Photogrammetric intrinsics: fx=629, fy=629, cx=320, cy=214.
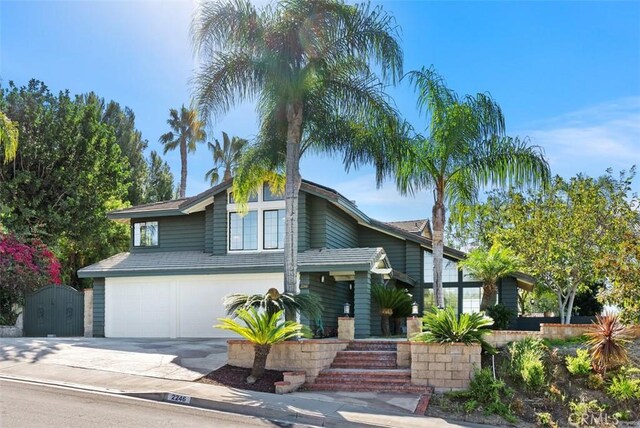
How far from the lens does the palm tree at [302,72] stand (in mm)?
16156

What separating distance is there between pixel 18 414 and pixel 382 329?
14.6m

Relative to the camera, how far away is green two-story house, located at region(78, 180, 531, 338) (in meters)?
21.3

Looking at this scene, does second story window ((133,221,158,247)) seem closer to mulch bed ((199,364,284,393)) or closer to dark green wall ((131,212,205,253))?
dark green wall ((131,212,205,253))

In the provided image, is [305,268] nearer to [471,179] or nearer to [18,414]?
[471,179]

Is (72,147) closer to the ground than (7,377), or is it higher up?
higher up

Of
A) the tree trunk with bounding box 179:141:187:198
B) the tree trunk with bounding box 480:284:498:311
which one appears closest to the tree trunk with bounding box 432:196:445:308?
the tree trunk with bounding box 480:284:498:311

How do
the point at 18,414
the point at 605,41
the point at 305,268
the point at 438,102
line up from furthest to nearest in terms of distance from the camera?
the point at 305,268
the point at 438,102
the point at 605,41
the point at 18,414

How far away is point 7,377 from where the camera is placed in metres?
13.1

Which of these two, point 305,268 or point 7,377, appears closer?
point 7,377

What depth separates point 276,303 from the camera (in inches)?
583

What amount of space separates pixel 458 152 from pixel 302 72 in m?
5.23

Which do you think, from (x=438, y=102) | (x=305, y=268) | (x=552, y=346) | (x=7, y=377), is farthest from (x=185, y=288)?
(x=552, y=346)

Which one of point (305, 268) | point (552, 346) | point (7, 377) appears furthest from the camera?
point (305, 268)

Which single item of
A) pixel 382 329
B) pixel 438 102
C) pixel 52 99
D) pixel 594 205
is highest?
pixel 52 99
